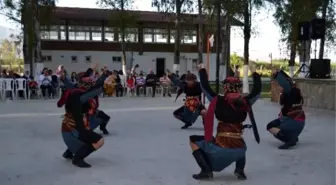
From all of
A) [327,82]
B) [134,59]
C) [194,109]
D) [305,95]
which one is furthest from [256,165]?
[134,59]

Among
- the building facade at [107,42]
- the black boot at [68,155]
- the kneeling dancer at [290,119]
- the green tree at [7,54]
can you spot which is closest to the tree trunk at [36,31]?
the building facade at [107,42]

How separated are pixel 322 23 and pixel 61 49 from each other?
28212 millimetres

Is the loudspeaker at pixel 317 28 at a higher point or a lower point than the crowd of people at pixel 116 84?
higher

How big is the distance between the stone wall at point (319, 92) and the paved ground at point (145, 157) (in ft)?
7.62

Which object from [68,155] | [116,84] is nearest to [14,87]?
[116,84]

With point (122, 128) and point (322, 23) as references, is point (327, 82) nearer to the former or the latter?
point (322, 23)

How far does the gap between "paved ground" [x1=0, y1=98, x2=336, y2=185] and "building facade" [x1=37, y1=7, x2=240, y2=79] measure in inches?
1090

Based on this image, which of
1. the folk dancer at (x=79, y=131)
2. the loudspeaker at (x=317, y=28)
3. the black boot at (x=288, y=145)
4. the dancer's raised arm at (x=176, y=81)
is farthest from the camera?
the loudspeaker at (x=317, y=28)

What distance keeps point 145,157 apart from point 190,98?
3432 mm

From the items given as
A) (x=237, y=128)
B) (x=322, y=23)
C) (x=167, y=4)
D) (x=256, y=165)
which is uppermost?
(x=167, y=4)

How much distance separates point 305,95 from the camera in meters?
16.7

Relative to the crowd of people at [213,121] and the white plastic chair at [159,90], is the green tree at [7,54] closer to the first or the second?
the white plastic chair at [159,90]

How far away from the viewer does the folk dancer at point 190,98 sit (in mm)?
10756

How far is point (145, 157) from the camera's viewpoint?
7.83m
